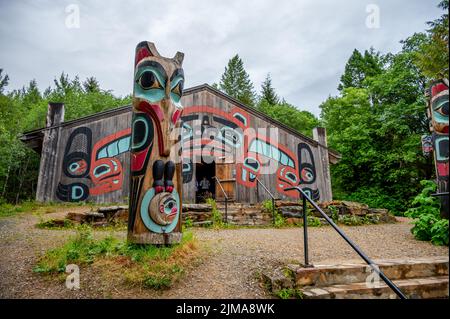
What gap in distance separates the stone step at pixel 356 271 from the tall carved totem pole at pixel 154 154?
2002mm

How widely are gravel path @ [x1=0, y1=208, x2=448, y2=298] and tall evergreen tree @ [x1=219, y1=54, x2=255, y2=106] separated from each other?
3062 cm

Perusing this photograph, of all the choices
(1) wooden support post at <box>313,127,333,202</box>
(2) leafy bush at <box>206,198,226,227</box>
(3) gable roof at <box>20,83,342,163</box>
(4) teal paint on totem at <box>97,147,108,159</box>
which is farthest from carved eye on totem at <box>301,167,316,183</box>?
(4) teal paint on totem at <box>97,147,108,159</box>

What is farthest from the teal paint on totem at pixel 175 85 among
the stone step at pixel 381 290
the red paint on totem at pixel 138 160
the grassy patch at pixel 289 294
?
the stone step at pixel 381 290

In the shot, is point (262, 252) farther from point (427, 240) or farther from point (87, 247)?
point (427, 240)

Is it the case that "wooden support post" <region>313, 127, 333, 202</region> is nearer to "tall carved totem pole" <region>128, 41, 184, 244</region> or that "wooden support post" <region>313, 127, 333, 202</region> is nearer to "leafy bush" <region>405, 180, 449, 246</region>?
"leafy bush" <region>405, 180, 449, 246</region>

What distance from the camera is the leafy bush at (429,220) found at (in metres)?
6.59

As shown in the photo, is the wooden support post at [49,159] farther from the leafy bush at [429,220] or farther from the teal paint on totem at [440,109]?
the teal paint on totem at [440,109]

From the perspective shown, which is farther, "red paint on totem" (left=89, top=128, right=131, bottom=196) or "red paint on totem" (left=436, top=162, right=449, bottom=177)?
"red paint on totem" (left=89, top=128, right=131, bottom=196)

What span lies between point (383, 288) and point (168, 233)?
3071 mm

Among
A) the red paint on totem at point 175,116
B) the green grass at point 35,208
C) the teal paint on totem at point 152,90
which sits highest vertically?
the teal paint on totem at point 152,90

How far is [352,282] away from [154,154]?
345cm

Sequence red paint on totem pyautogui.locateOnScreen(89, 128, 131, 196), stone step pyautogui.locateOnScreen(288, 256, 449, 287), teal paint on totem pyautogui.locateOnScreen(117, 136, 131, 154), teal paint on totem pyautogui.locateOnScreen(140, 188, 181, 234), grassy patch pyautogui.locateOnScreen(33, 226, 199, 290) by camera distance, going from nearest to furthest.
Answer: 1. grassy patch pyautogui.locateOnScreen(33, 226, 199, 290)
2. stone step pyautogui.locateOnScreen(288, 256, 449, 287)
3. teal paint on totem pyautogui.locateOnScreen(140, 188, 181, 234)
4. red paint on totem pyautogui.locateOnScreen(89, 128, 131, 196)
5. teal paint on totem pyautogui.locateOnScreen(117, 136, 131, 154)

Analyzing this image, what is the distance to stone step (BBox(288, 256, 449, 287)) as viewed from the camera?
12.2 feet
